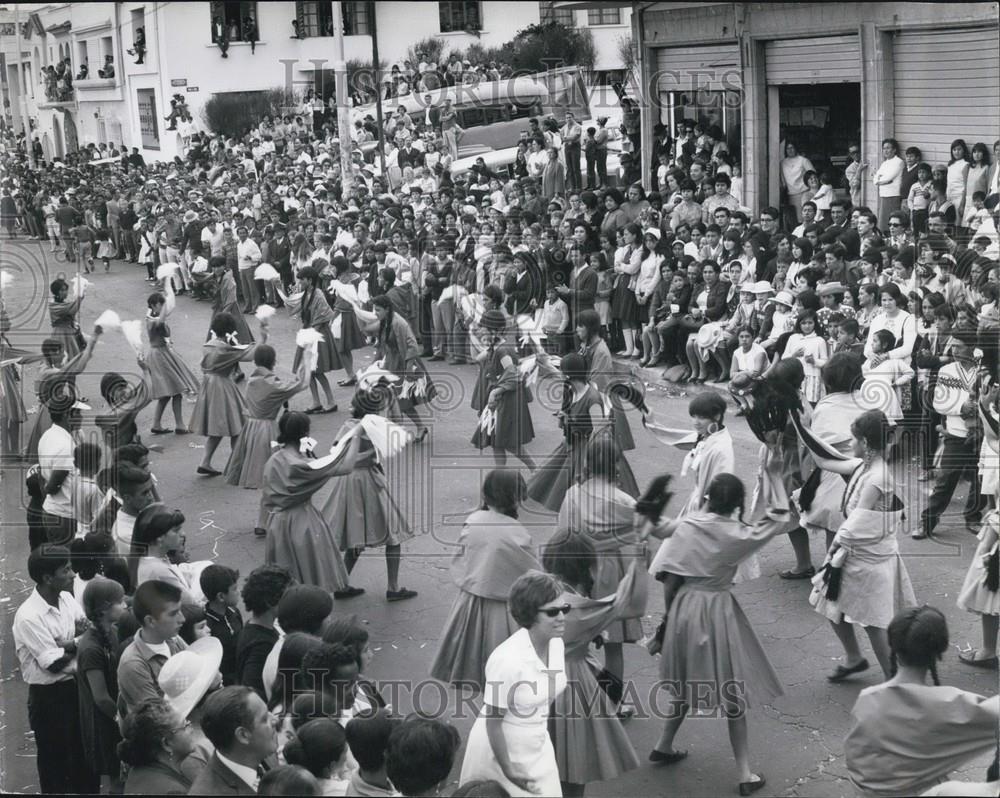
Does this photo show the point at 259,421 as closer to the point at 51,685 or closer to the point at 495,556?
the point at 51,685

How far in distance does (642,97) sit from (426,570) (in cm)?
1235

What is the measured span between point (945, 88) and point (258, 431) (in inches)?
350

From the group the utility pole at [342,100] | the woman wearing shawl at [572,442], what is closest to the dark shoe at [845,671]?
the woman wearing shawl at [572,442]

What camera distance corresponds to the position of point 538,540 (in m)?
9.07

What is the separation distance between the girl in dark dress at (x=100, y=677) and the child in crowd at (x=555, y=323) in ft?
29.4

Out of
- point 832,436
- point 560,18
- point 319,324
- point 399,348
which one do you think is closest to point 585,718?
point 832,436

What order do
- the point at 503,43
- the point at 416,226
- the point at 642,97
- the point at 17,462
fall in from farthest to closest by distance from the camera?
the point at 503,43 < the point at 642,97 < the point at 416,226 < the point at 17,462

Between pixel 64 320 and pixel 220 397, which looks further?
pixel 64 320

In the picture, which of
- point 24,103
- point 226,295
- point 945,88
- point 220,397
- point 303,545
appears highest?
point 945,88

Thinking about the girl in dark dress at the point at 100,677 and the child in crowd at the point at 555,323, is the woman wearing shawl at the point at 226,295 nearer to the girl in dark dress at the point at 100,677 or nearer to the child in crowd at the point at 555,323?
the child in crowd at the point at 555,323

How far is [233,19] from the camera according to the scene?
20.2m

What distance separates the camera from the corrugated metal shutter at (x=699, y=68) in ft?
55.8

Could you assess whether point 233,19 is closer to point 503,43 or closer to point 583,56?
point 503,43

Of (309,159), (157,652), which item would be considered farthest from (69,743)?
(309,159)
